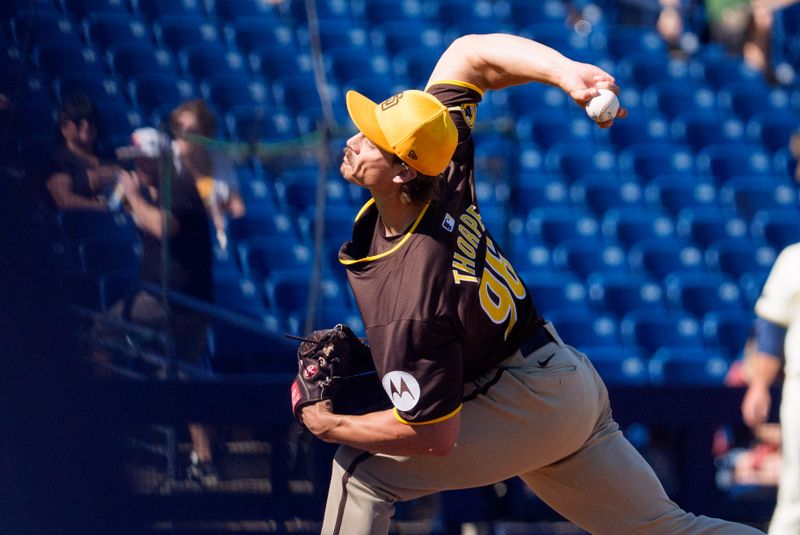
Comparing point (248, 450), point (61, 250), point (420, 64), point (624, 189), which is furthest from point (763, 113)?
point (61, 250)

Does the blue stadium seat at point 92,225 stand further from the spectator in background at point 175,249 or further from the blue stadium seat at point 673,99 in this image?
the blue stadium seat at point 673,99

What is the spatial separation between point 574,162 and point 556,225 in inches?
38.5

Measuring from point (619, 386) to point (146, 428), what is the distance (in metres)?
2.31

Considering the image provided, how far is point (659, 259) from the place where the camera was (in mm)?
10008

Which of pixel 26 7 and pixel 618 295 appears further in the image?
pixel 618 295

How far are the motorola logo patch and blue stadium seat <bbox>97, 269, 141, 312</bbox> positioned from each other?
1.55 m

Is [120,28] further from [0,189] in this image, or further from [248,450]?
[0,189]

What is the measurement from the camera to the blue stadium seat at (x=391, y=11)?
11153mm

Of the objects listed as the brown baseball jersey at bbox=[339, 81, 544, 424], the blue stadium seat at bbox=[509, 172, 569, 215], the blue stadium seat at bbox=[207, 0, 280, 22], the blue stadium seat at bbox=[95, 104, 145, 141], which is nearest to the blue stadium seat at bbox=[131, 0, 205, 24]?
the blue stadium seat at bbox=[207, 0, 280, 22]

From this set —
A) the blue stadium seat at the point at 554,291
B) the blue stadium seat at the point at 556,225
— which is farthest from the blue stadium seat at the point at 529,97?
the blue stadium seat at the point at 554,291

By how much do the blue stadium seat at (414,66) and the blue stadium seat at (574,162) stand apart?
1270 millimetres

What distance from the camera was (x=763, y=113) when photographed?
12000 millimetres

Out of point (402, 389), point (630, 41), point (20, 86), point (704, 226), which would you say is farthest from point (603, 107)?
point (630, 41)

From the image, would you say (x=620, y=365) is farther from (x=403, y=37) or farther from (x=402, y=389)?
(x=402, y=389)
